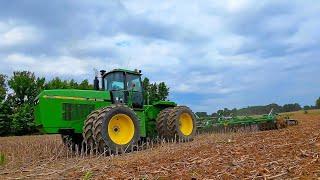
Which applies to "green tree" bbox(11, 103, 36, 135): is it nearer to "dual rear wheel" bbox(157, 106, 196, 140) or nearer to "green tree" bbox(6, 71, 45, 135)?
"green tree" bbox(6, 71, 45, 135)

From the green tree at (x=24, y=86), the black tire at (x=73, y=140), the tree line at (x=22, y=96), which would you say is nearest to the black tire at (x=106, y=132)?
the black tire at (x=73, y=140)

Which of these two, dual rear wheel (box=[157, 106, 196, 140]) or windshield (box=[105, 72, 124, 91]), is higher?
windshield (box=[105, 72, 124, 91])

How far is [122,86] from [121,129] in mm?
1746

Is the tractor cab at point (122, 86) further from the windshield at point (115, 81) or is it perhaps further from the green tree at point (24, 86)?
the green tree at point (24, 86)

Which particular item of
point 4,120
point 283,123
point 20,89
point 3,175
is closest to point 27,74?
point 20,89

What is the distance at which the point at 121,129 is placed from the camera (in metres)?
12.7

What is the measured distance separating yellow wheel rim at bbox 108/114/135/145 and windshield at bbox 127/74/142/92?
1.60 meters

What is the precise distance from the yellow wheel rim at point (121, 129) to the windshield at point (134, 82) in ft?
5.26

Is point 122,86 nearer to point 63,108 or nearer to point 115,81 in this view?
point 115,81

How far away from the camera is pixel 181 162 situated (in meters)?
7.20

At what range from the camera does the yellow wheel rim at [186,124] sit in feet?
52.9

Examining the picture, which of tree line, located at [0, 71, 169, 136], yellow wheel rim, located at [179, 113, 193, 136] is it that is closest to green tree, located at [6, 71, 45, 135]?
tree line, located at [0, 71, 169, 136]

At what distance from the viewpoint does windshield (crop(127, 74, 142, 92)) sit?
14.0 m

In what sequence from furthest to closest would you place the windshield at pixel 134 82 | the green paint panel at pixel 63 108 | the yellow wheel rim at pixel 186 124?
the yellow wheel rim at pixel 186 124 < the windshield at pixel 134 82 < the green paint panel at pixel 63 108
